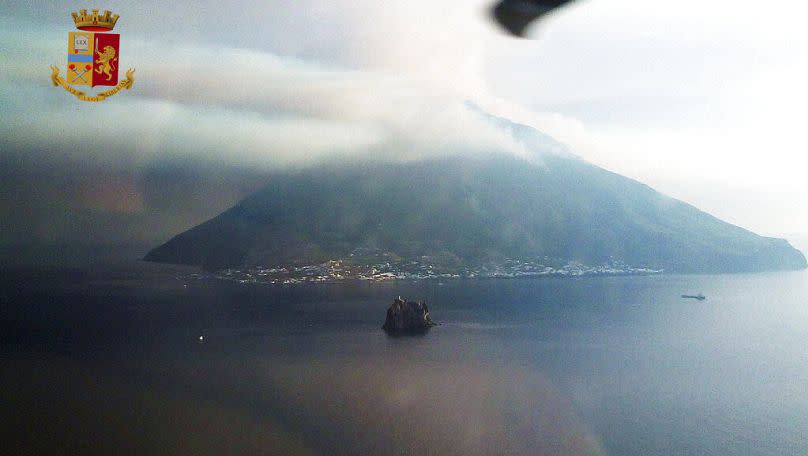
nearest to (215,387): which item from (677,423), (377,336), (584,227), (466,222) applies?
(377,336)

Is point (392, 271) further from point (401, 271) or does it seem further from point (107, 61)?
point (107, 61)

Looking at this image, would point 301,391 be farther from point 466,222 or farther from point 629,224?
point 629,224

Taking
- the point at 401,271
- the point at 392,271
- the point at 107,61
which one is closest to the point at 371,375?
the point at 107,61

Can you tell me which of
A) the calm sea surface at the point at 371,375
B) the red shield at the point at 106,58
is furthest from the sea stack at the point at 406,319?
the red shield at the point at 106,58

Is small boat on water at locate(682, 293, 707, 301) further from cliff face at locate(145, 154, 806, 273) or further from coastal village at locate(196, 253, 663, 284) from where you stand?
cliff face at locate(145, 154, 806, 273)

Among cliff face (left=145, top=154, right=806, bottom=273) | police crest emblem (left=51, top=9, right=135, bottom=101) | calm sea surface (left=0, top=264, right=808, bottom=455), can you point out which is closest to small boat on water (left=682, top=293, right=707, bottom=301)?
calm sea surface (left=0, top=264, right=808, bottom=455)
